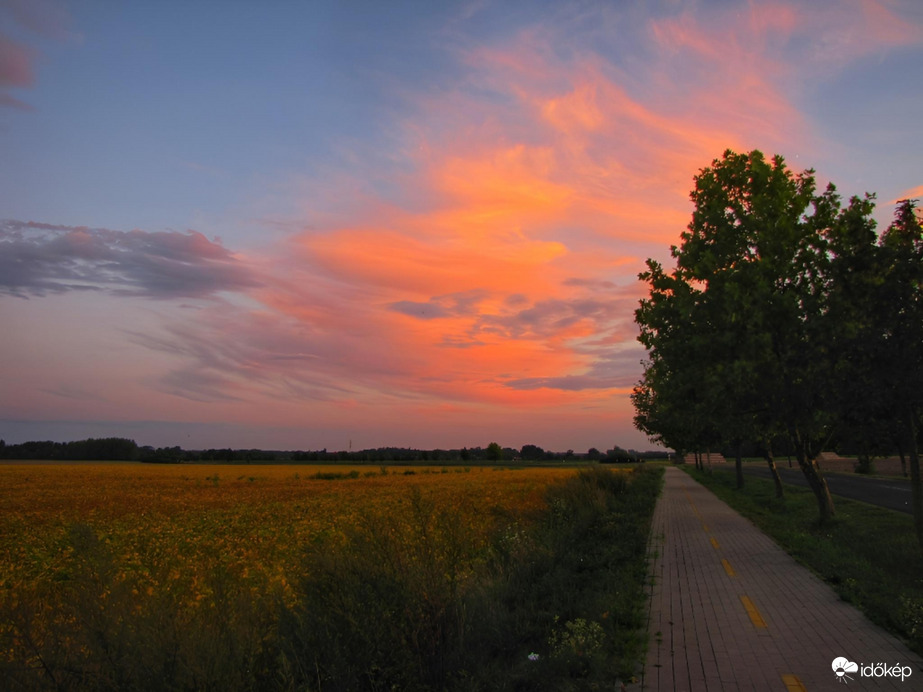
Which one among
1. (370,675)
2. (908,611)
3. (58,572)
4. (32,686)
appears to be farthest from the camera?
(58,572)

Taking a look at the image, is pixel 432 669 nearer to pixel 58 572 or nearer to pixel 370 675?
pixel 370 675

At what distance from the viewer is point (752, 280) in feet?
58.9

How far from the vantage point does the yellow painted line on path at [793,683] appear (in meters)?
5.67

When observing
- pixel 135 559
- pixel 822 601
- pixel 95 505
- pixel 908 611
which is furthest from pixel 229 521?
pixel 908 611

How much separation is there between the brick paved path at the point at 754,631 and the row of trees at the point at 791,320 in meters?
3.85

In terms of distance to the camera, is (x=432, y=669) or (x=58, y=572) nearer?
(x=432, y=669)

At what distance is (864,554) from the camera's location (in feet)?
44.1

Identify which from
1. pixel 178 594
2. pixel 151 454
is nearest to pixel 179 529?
Answer: pixel 178 594

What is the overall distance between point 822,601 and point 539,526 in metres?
8.07

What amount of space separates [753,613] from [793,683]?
2.93 meters

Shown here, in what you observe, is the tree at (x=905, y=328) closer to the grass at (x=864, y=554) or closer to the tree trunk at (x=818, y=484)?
the grass at (x=864, y=554)

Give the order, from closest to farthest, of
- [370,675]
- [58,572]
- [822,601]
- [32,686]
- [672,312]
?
[32,686] < [370,675] < [822,601] < [58,572] < [672,312]

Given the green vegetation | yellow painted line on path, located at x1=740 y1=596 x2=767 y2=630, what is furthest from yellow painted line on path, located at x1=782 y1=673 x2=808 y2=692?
yellow painted line on path, located at x1=740 y1=596 x2=767 y2=630

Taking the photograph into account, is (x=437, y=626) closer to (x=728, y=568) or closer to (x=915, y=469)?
(x=728, y=568)
